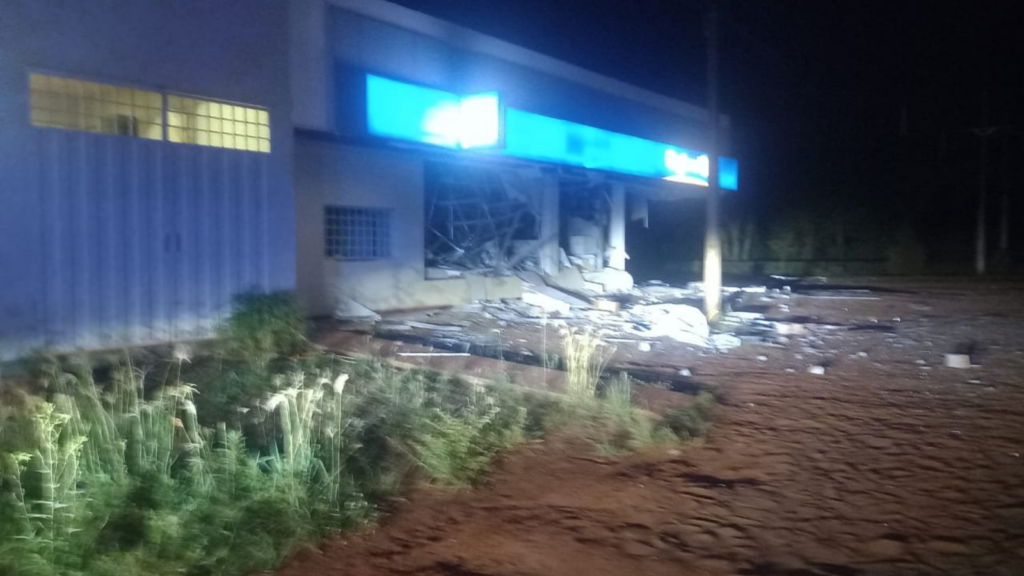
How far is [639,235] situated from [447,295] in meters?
25.4

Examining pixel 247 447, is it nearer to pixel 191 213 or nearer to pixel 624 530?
pixel 624 530

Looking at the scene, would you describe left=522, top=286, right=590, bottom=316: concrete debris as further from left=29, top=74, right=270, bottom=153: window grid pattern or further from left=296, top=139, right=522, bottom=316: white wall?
left=29, top=74, right=270, bottom=153: window grid pattern

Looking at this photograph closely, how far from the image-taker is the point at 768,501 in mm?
6082

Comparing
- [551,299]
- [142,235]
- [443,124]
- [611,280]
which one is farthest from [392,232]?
[611,280]

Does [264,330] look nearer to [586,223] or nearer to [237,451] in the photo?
[237,451]

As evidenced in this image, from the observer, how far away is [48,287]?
10570mm

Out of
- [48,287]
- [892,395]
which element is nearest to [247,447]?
[48,287]

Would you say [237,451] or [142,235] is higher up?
[142,235]

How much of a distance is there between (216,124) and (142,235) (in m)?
2.09

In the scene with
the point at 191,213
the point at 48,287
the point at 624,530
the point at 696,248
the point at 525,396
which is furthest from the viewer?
the point at 696,248

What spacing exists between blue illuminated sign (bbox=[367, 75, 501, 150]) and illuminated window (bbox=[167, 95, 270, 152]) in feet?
10.9

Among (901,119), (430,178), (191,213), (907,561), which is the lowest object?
(907,561)

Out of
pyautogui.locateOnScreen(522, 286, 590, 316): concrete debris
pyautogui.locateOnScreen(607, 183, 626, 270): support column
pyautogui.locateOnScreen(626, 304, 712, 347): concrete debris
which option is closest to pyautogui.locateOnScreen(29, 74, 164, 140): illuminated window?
pyautogui.locateOnScreen(626, 304, 712, 347): concrete debris

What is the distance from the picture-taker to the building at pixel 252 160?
10.6 m
